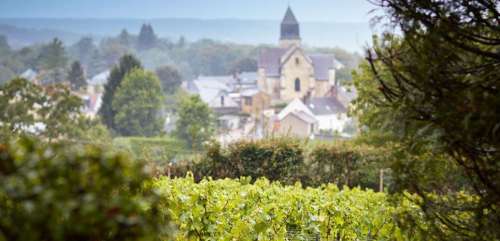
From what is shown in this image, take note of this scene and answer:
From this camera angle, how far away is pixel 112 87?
60312 mm

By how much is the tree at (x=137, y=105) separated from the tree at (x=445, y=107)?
53575 mm

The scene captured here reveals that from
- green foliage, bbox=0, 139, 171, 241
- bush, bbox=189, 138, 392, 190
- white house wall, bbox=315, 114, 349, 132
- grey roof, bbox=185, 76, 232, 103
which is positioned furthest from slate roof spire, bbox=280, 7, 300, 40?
green foliage, bbox=0, 139, 171, 241

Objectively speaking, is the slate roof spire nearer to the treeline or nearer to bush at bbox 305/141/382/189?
the treeline

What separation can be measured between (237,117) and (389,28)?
68.4 m

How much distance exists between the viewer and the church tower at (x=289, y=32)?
309 feet

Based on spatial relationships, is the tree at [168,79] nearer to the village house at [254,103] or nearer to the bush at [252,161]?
the village house at [254,103]

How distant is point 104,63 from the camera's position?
13012cm

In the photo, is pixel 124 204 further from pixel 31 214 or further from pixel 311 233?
pixel 311 233

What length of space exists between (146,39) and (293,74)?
79.4 meters

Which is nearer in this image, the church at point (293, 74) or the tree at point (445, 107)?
the tree at point (445, 107)

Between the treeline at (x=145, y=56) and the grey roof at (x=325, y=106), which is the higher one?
the treeline at (x=145, y=56)

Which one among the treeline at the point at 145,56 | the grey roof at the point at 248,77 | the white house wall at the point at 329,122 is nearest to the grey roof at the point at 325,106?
the white house wall at the point at 329,122

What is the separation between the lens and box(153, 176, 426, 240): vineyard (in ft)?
19.3

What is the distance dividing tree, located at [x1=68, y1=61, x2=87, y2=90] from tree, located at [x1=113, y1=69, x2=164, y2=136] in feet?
77.1
